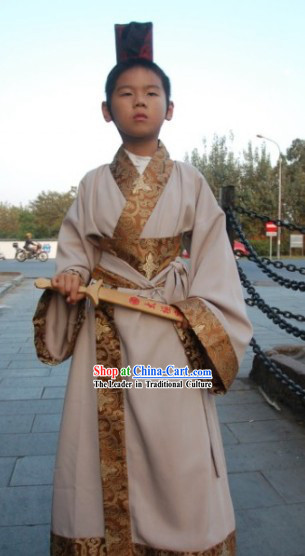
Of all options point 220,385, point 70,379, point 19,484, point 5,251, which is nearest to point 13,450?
point 19,484

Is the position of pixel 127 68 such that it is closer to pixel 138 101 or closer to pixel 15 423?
pixel 138 101

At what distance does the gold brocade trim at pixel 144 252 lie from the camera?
1697 millimetres

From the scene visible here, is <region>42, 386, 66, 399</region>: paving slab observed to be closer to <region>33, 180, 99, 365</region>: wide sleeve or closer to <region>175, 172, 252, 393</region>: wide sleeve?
<region>33, 180, 99, 365</region>: wide sleeve

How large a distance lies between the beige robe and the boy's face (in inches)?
4.4

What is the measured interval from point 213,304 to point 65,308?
0.47 m

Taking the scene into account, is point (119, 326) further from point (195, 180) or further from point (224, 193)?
point (224, 193)

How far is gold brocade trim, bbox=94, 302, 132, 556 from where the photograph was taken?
1603mm

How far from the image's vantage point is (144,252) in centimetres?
170

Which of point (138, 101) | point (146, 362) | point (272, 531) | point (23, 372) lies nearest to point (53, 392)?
point (23, 372)

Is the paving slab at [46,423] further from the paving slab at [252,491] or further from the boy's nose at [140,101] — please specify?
the boy's nose at [140,101]

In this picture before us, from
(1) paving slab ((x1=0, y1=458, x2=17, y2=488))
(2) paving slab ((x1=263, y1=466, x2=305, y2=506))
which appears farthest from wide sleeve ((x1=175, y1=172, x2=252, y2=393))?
(1) paving slab ((x1=0, y1=458, x2=17, y2=488))

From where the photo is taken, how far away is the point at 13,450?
9.96 ft

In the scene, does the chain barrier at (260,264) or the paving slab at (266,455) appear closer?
the paving slab at (266,455)

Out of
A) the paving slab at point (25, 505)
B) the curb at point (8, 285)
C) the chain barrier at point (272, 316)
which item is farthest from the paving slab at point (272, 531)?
the curb at point (8, 285)
